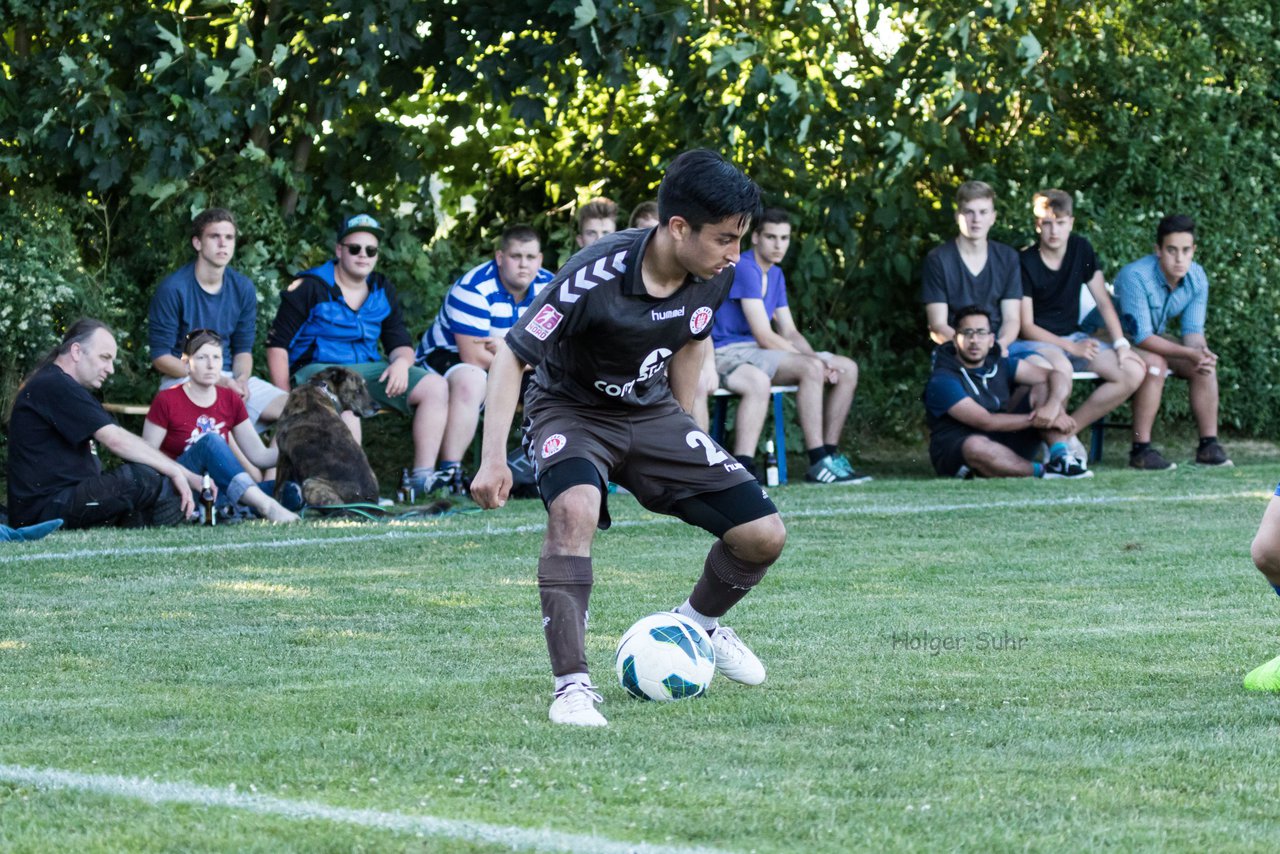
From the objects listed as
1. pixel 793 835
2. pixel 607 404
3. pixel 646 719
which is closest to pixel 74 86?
pixel 607 404

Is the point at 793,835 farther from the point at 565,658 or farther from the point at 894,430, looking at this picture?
the point at 894,430

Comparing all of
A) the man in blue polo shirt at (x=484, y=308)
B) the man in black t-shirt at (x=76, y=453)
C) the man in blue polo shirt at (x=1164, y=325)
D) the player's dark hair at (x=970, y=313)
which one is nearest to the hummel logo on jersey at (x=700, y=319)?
the man in black t-shirt at (x=76, y=453)

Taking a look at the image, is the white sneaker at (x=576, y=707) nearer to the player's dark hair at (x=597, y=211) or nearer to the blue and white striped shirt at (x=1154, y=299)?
the player's dark hair at (x=597, y=211)

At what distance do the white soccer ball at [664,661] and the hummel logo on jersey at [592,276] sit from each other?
970mm

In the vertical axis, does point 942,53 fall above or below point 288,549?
above

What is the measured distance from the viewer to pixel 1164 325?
44.7 feet

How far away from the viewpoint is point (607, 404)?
5.20m

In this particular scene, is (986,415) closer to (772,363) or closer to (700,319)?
(772,363)

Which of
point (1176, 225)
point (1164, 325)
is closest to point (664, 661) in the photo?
point (1176, 225)

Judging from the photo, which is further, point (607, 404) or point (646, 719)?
point (607, 404)

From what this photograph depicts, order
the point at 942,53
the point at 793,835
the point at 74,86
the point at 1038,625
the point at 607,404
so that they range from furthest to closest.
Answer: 1. the point at 942,53
2. the point at 74,86
3. the point at 1038,625
4. the point at 607,404
5. the point at 793,835

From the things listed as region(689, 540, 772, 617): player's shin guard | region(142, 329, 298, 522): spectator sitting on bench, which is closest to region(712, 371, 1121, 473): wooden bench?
region(142, 329, 298, 522): spectator sitting on bench

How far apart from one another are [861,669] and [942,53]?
8679 millimetres

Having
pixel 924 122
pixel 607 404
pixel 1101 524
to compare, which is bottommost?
pixel 1101 524
